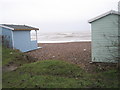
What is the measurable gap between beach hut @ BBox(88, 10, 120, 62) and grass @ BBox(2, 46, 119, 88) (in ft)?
6.93

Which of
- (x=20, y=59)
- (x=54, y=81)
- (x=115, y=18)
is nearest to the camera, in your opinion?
(x=54, y=81)

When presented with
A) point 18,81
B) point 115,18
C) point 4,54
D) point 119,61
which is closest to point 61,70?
point 18,81

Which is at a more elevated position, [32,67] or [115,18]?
[115,18]

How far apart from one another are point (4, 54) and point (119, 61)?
301 inches

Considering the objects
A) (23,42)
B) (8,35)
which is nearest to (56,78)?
(8,35)

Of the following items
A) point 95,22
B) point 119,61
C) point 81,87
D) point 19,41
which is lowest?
point 81,87

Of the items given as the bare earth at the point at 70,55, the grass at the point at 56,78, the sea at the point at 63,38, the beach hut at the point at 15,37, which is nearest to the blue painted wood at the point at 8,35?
the beach hut at the point at 15,37

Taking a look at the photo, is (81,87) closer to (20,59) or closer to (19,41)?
(20,59)

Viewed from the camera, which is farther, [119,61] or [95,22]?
→ [95,22]

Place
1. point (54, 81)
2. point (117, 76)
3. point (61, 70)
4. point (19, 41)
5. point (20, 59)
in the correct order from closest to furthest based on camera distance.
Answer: point (54, 81) < point (117, 76) < point (61, 70) < point (20, 59) < point (19, 41)

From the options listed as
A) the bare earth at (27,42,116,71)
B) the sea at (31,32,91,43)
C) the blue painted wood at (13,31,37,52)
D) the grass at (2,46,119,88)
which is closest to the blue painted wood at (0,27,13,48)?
the blue painted wood at (13,31,37,52)

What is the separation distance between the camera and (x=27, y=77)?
6887 mm

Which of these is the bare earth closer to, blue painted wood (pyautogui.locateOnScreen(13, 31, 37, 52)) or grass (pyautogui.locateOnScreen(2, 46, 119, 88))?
blue painted wood (pyautogui.locateOnScreen(13, 31, 37, 52))

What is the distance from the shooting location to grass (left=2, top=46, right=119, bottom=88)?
5891 millimetres
